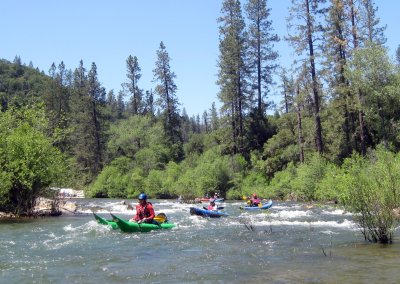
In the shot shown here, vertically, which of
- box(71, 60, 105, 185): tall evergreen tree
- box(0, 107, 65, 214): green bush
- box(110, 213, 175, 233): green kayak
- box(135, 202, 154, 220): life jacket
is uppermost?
box(71, 60, 105, 185): tall evergreen tree

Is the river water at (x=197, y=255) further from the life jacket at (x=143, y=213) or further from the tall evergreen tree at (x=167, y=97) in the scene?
the tall evergreen tree at (x=167, y=97)

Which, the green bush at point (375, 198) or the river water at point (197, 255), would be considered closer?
the river water at point (197, 255)

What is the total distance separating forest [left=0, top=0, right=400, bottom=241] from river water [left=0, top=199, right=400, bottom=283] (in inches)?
61.0

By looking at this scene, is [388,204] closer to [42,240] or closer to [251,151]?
[42,240]

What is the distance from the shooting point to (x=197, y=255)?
11469mm

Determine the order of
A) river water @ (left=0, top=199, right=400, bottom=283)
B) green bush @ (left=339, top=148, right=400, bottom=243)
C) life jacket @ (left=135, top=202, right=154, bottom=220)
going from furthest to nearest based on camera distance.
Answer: life jacket @ (left=135, top=202, right=154, bottom=220)
green bush @ (left=339, top=148, right=400, bottom=243)
river water @ (left=0, top=199, right=400, bottom=283)

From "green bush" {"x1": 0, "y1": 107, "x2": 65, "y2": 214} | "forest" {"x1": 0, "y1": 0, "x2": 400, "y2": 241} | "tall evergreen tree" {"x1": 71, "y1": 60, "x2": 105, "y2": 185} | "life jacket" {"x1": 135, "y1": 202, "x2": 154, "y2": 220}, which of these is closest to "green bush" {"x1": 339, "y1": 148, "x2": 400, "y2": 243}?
"forest" {"x1": 0, "y1": 0, "x2": 400, "y2": 241}

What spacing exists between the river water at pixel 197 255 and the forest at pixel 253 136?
5.08ft

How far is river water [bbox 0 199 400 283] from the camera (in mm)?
8922

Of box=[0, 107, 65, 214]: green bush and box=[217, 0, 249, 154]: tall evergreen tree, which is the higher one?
box=[217, 0, 249, 154]: tall evergreen tree

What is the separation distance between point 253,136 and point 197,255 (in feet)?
117

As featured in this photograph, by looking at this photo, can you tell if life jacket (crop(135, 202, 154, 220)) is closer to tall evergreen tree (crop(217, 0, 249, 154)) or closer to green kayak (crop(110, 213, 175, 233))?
green kayak (crop(110, 213, 175, 233))

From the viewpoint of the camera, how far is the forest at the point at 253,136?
67.9 ft

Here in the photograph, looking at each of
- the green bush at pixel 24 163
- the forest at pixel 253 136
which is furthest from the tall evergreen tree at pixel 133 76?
the green bush at pixel 24 163
